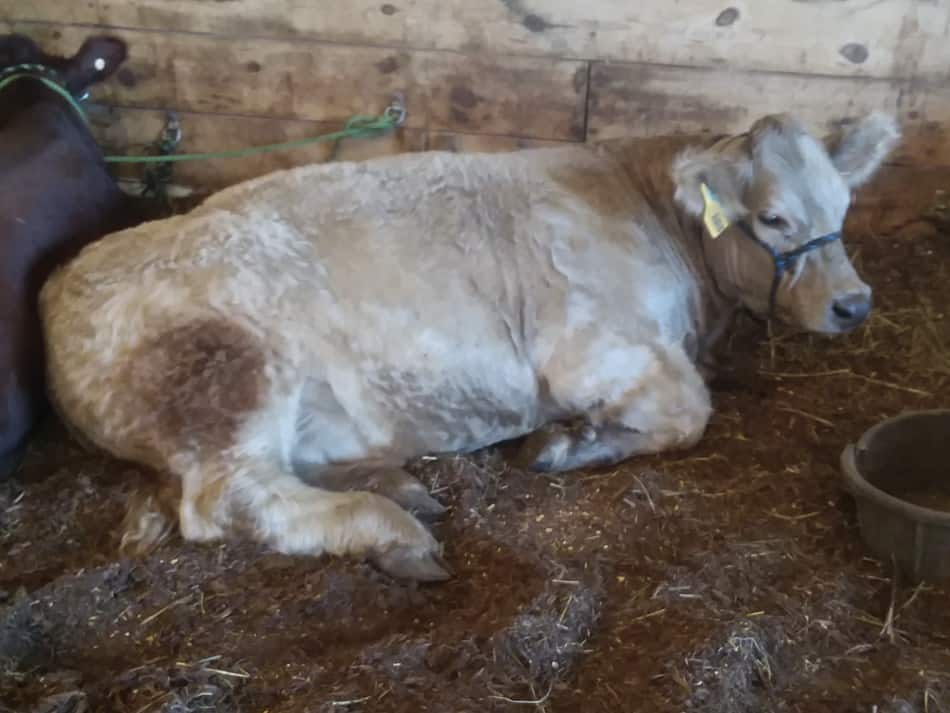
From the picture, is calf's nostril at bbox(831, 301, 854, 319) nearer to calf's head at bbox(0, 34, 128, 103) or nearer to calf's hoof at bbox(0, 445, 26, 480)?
calf's hoof at bbox(0, 445, 26, 480)

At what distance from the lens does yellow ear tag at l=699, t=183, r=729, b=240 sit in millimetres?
3659

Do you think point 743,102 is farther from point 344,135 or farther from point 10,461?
point 10,461

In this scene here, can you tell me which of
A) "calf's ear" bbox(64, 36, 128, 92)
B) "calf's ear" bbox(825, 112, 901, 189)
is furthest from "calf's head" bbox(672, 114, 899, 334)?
"calf's ear" bbox(64, 36, 128, 92)

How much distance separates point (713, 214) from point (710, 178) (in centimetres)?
12

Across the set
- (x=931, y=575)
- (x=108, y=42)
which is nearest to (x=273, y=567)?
(x=931, y=575)

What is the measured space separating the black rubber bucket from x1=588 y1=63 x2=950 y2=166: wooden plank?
71.1 inches

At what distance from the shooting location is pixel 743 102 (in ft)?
15.1

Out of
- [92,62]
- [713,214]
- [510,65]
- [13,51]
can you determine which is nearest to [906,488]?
[713,214]

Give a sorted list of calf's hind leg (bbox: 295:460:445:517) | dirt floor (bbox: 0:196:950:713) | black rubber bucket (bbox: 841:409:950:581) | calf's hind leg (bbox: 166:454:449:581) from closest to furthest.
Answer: dirt floor (bbox: 0:196:950:713)
black rubber bucket (bbox: 841:409:950:581)
calf's hind leg (bbox: 166:454:449:581)
calf's hind leg (bbox: 295:460:445:517)

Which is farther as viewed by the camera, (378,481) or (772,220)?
(772,220)

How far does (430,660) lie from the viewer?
271 centimetres

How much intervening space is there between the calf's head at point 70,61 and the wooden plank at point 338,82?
22cm

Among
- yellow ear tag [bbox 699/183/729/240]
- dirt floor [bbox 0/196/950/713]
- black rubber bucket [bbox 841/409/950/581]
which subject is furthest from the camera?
yellow ear tag [bbox 699/183/729/240]

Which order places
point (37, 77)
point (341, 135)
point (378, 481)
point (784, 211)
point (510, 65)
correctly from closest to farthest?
point (378, 481) → point (784, 211) → point (37, 77) → point (510, 65) → point (341, 135)
